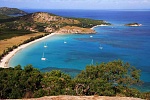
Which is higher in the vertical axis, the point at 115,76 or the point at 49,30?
the point at 115,76

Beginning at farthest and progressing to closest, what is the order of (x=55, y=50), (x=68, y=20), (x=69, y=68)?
(x=68, y=20) → (x=55, y=50) → (x=69, y=68)

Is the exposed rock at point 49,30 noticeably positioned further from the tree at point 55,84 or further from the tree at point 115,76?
the tree at point 55,84

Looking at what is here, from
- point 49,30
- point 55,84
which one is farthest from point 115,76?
point 49,30

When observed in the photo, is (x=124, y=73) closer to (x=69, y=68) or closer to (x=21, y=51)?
(x=69, y=68)

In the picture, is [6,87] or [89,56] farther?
[89,56]

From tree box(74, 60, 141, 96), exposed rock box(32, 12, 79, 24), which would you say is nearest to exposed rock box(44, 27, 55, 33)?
exposed rock box(32, 12, 79, 24)

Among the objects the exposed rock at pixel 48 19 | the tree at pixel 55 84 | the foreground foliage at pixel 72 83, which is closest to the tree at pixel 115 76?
the foreground foliage at pixel 72 83

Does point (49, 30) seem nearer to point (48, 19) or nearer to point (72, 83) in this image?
point (48, 19)

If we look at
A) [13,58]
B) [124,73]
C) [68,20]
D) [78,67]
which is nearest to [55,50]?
[13,58]
